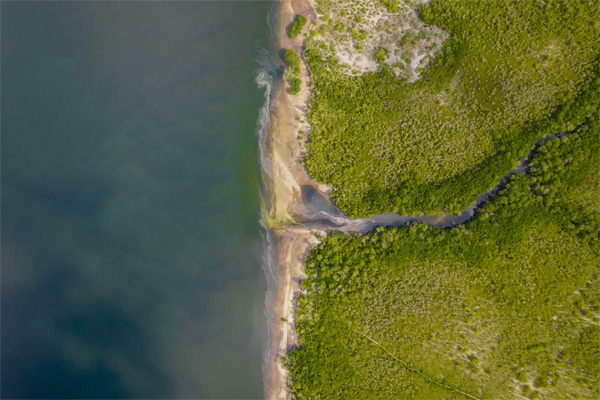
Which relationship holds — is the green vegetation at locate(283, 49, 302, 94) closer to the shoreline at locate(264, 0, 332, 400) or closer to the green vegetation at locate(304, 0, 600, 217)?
the shoreline at locate(264, 0, 332, 400)

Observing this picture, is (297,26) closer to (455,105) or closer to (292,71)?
(292,71)

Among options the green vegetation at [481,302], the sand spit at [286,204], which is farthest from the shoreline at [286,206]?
the green vegetation at [481,302]

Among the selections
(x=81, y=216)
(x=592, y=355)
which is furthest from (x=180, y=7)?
(x=592, y=355)

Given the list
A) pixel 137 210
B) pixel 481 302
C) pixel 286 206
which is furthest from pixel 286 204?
pixel 481 302

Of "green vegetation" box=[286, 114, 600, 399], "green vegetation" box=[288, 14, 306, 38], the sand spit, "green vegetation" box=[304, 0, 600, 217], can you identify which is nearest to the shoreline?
the sand spit

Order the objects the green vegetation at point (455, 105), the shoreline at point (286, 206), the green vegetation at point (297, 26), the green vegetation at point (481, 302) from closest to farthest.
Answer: the green vegetation at point (481, 302)
the green vegetation at point (455, 105)
the green vegetation at point (297, 26)
the shoreline at point (286, 206)

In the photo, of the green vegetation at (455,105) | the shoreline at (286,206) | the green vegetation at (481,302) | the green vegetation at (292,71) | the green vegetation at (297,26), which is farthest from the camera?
the shoreline at (286,206)

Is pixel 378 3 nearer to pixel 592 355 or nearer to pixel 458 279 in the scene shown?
pixel 458 279

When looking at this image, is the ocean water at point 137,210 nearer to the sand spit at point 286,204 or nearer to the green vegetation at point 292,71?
the sand spit at point 286,204
